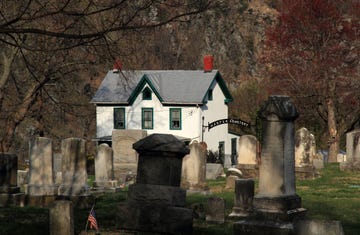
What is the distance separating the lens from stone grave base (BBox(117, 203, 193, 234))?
14383mm

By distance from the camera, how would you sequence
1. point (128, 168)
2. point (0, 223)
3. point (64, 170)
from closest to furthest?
1. point (0, 223)
2. point (64, 170)
3. point (128, 168)

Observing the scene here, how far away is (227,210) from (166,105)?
3648 cm

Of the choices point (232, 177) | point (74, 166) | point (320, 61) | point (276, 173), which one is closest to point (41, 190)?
point (74, 166)

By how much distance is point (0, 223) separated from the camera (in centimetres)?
1535

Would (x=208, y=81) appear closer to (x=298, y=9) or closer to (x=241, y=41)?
(x=298, y=9)

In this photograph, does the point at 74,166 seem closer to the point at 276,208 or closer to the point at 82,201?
the point at 82,201

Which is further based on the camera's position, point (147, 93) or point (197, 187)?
point (147, 93)

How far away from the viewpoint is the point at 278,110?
14.3m

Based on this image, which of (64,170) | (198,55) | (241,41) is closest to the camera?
(64,170)

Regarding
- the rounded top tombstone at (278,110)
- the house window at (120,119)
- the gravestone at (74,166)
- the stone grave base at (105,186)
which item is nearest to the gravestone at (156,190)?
the rounded top tombstone at (278,110)

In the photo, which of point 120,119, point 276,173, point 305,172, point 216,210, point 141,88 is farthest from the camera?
point 120,119

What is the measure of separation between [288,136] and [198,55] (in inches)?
2837

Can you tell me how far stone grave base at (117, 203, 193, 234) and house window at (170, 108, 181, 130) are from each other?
39996 millimetres

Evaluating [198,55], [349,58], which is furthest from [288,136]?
[198,55]
